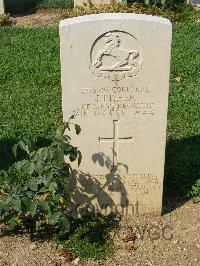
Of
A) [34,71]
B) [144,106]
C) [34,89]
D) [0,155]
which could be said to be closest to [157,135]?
[144,106]

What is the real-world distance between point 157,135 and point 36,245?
1.39 meters

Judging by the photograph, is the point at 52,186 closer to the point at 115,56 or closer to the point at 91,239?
the point at 91,239

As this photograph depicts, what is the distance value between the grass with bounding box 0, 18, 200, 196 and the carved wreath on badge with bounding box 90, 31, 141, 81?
1.45 m

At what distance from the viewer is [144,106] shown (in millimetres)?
4504

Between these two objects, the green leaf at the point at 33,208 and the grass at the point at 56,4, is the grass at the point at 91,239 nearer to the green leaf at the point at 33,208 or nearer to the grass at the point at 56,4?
the green leaf at the point at 33,208

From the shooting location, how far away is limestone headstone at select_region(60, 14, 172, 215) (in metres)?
4.21

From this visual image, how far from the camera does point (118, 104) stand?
450 cm

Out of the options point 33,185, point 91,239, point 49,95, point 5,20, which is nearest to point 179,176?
point 91,239

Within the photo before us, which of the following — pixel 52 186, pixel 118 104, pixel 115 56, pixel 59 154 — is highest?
pixel 115 56

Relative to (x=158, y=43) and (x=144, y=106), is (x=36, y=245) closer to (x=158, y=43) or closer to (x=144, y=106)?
(x=144, y=106)

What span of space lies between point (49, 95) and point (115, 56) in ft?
10.8

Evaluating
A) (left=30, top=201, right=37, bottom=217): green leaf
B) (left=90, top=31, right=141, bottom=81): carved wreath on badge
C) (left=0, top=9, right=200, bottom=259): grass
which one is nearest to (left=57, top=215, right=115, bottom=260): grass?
(left=0, top=9, right=200, bottom=259): grass

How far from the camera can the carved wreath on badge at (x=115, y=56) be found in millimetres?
4227

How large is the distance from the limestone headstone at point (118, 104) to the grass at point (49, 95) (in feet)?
2.27
